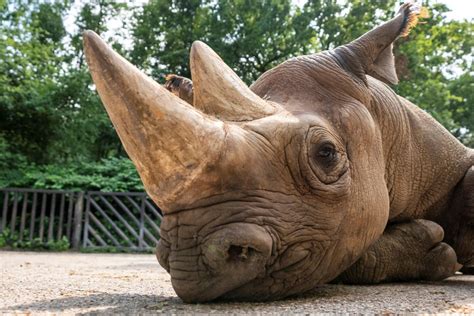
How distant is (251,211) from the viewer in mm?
2719

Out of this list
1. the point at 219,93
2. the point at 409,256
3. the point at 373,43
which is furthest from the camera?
the point at 409,256

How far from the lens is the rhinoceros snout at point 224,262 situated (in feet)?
8.55

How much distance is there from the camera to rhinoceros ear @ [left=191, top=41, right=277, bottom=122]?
2.99 metres

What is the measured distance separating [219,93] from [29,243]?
1152 centimetres

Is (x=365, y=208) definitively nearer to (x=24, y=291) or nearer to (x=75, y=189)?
(x=24, y=291)

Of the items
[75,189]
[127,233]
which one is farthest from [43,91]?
[127,233]

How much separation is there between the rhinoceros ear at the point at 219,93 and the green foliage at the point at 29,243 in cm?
1111

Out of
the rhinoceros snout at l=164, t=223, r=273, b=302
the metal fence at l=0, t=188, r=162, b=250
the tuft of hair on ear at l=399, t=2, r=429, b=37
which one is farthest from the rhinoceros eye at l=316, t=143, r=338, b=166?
the metal fence at l=0, t=188, r=162, b=250

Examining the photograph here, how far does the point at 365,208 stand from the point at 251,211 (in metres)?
0.86

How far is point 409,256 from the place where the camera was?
13.3ft

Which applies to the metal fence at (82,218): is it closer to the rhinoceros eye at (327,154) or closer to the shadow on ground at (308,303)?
the shadow on ground at (308,303)

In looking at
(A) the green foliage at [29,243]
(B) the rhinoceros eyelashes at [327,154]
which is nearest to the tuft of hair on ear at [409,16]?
(B) the rhinoceros eyelashes at [327,154]

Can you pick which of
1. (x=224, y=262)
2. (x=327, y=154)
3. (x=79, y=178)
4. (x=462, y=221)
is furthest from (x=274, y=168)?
(x=79, y=178)

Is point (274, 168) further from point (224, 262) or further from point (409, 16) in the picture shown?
point (409, 16)
